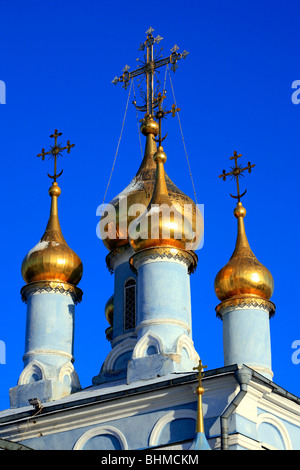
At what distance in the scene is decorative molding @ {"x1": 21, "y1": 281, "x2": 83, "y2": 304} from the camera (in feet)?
74.4

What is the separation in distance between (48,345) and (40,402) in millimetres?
1855

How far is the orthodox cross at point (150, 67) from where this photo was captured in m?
25.3

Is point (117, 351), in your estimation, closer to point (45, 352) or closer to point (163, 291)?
point (45, 352)

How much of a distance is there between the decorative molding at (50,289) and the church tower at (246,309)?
2758 millimetres

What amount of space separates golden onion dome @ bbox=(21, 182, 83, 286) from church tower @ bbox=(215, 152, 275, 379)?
2824mm

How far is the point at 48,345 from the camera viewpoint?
22.1 meters

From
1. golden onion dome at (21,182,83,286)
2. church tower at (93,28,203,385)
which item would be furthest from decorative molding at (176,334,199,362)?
golden onion dome at (21,182,83,286)

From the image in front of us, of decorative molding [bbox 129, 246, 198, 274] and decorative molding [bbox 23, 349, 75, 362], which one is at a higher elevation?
decorative molding [bbox 129, 246, 198, 274]

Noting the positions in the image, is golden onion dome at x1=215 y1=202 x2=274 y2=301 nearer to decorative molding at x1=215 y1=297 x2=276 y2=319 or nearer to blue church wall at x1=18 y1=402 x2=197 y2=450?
decorative molding at x1=215 y1=297 x2=276 y2=319

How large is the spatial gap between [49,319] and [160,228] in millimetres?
2836

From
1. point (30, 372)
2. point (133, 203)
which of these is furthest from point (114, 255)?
point (30, 372)

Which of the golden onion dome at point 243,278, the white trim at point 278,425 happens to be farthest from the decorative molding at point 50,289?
the white trim at point 278,425

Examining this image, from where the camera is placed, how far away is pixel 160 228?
21484 millimetres
